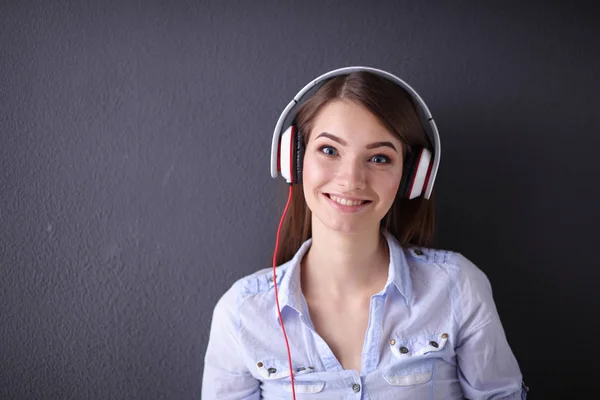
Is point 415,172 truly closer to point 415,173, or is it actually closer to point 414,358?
point 415,173

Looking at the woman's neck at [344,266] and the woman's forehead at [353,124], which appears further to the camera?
the woman's neck at [344,266]

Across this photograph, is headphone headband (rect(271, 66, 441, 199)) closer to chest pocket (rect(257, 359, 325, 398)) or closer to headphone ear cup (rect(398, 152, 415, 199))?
headphone ear cup (rect(398, 152, 415, 199))

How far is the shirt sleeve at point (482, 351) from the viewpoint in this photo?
1.25 metres

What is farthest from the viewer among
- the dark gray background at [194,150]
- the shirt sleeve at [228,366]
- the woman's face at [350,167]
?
the dark gray background at [194,150]

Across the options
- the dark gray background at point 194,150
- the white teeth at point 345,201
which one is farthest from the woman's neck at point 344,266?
the dark gray background at point 194,150

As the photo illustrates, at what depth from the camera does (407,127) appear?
1.24 meters

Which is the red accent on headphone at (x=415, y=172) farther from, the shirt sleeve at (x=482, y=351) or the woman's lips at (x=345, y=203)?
the shirt sleeve at (x=482, y=351)

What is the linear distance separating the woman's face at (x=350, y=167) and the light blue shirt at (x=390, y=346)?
0.65ft

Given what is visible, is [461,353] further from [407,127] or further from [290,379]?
[407,127]


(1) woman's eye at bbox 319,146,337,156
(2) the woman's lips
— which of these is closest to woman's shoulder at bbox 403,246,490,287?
(2) the woman's lips

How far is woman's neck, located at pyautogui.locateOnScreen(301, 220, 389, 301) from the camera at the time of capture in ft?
4.27

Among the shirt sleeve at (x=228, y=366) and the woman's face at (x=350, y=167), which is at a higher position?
the woman's face at (x=350, y=167)

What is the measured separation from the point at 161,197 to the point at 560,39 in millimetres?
1197

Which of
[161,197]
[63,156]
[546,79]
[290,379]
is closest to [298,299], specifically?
[290,379]
